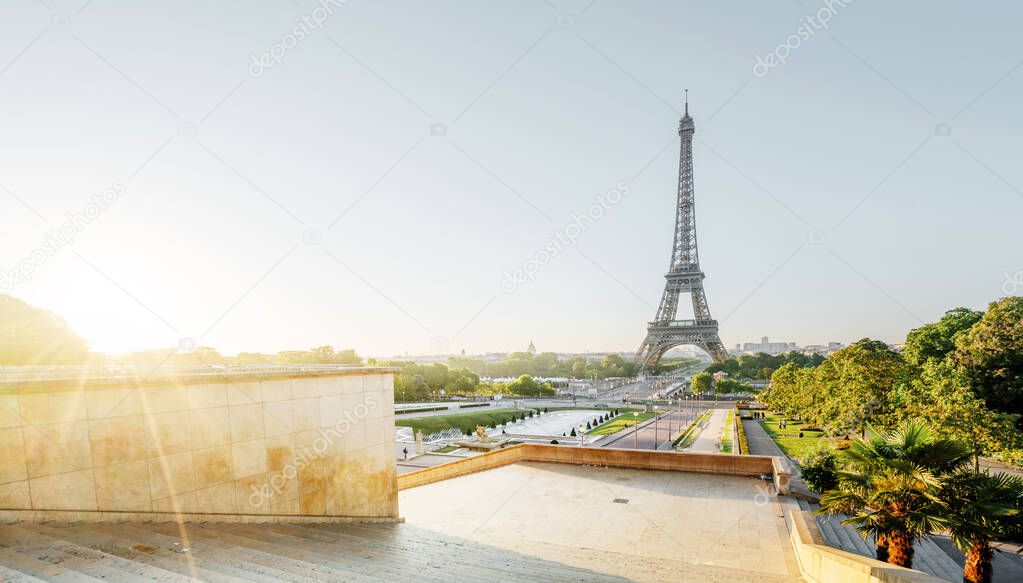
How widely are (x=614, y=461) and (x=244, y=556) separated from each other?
12.0m

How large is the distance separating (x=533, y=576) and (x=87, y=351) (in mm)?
34414

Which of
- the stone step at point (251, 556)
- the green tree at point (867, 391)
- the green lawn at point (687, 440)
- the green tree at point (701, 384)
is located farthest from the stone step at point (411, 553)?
the green tree at point (701, 384)

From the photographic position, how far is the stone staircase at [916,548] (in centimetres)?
996

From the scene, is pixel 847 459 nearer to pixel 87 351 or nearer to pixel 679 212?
pixel 87 351

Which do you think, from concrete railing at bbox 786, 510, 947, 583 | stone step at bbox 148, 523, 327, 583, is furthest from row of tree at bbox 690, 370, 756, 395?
stone step at bbox 148, 523, 327, 583

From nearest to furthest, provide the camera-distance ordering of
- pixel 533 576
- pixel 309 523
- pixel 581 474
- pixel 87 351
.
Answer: pixel 533 576, pixel 309 523, pixel 581 474, pixel 87 351

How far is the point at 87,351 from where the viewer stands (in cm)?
2922

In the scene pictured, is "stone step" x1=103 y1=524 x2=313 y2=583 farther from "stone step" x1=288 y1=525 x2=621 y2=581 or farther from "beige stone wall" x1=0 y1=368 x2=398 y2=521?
"stone step" x1=288 y1=525 x2=621 y2=581

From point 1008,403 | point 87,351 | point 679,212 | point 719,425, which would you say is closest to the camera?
point 1008,403

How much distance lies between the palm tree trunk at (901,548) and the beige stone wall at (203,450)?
9.73 m

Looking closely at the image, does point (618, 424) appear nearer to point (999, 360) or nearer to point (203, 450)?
point (999, 360)

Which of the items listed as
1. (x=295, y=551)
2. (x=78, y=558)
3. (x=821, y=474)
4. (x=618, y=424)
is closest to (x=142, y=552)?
(x=78, y=558)

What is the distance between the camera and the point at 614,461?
15938mm

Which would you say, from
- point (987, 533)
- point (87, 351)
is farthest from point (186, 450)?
point (87, 351)
